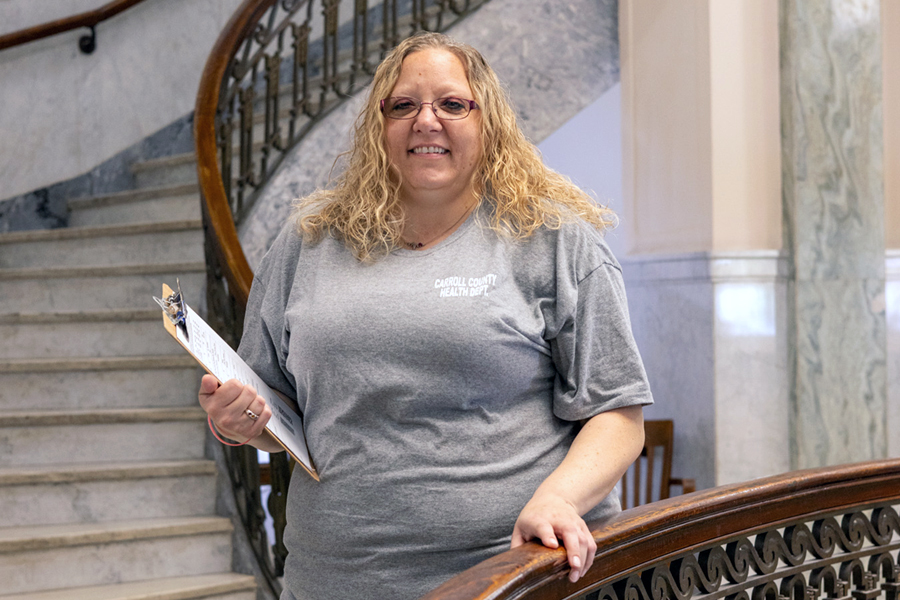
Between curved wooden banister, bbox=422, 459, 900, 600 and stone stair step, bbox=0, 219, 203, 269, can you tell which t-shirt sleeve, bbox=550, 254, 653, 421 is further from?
stone stair step, bbox=0, 219, 203, 269

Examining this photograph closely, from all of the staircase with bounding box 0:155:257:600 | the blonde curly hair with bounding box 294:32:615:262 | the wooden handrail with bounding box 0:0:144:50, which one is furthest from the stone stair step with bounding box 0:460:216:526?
Answer: the wooden handrail with bounding box 0:0:144:50

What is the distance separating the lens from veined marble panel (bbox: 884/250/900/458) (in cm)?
405

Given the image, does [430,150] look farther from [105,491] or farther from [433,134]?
[105,491]

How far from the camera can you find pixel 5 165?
16.6 feet

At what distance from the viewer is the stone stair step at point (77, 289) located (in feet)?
13.1

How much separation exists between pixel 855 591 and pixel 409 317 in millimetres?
1324

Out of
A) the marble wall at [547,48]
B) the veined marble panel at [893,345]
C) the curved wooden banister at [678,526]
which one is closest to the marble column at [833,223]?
the veined marble panel at [893,345]

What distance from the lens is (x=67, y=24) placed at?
504 cm

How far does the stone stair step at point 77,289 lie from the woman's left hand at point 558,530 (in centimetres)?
320

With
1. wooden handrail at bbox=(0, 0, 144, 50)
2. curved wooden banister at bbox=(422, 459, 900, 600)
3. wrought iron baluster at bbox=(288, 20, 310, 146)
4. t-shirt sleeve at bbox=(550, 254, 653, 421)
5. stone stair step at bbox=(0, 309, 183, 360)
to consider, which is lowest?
curved wooden banister at bbox=(422, 459, 900, 600)

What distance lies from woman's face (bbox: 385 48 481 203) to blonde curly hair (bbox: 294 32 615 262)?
0.06 feet

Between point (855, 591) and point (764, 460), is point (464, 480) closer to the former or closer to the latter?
point (855, 591)

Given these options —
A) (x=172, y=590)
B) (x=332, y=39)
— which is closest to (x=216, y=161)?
(x=332, y=39)

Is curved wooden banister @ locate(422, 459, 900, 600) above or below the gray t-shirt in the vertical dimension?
below
